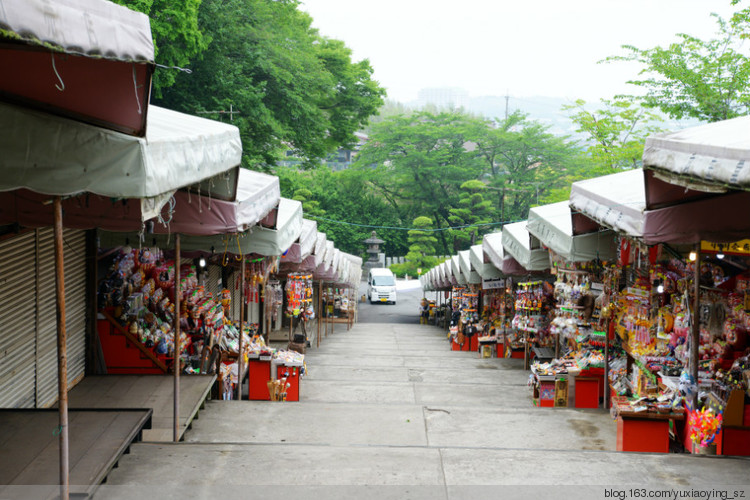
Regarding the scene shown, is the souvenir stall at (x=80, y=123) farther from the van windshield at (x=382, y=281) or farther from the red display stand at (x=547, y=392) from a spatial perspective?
the van windshield at (x=382, y=281)

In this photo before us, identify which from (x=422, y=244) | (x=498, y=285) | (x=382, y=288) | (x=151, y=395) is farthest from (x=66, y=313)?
(x=422, y=244)

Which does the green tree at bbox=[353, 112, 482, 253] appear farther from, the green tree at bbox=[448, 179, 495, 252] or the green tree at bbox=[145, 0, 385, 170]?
the green tree at bbox=[145, 0, 385, 170]

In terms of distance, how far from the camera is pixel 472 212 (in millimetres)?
49938

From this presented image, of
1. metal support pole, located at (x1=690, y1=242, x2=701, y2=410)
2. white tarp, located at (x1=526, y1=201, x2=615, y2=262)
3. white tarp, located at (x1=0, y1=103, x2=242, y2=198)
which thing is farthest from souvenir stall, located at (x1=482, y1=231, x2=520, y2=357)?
white tarp, located at (x1=0, y1=103, x2=242, y2=198)

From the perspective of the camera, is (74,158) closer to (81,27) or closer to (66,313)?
(81,27)

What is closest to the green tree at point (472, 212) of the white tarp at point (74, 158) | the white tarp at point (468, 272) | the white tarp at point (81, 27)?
the white tarp at point (468, 272)

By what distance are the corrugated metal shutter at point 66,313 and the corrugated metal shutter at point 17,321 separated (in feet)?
0.76

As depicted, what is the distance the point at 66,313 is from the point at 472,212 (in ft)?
143

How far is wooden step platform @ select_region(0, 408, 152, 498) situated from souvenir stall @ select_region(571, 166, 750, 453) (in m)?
4.47

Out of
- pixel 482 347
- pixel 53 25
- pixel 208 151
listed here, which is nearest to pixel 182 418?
pixel 208 151

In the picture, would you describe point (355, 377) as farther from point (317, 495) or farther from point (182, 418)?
point (317, 495)

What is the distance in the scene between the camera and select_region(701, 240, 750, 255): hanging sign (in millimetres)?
5950

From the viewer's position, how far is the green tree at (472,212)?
47469 mm

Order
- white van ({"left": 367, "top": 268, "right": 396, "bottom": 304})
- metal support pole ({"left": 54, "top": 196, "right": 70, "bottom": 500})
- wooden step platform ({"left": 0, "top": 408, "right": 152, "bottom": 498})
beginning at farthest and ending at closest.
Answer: white van ({"left": 367, "top": 268, "right": 396, "bottom": 304}) → wooden step platform ({"left": 0, "top": 408, "right": 152, "bottom": 498}) → metal support pole ({"left": 54, "top": 196, "right": 70, "bottom": 500})
